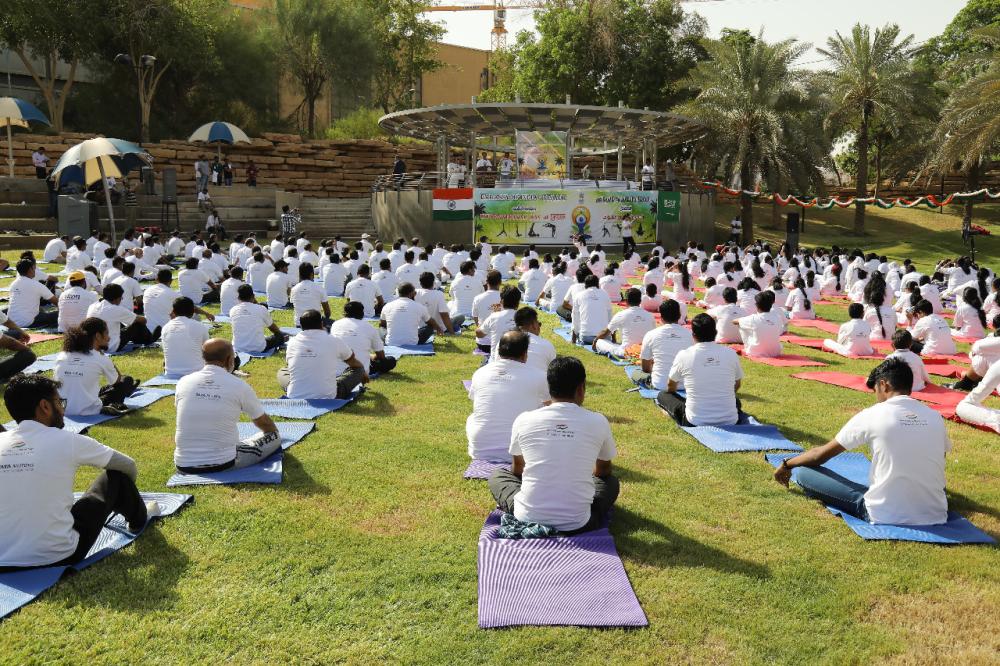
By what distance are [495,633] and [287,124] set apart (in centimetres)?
4390

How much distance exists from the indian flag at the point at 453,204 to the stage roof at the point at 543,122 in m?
2.74

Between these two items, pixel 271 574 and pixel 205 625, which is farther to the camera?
pixel 271 574

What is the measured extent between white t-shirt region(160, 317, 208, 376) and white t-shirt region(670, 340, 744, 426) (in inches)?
223

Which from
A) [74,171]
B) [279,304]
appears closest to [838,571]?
[279,304]

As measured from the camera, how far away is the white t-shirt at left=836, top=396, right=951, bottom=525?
5637 mm

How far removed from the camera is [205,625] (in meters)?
4.52

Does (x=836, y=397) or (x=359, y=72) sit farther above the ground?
(x=359, y=72)

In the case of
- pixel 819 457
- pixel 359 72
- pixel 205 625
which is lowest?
pixel 205 625

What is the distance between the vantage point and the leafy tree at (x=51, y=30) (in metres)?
32.4

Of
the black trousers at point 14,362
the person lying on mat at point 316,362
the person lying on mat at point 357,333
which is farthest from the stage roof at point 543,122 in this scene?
the person lying on mat at point 316,362

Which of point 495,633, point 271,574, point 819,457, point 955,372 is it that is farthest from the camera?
point 955,372

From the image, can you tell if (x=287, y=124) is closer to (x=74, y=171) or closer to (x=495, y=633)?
(x=74, y=171)

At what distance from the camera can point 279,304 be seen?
16.5 m

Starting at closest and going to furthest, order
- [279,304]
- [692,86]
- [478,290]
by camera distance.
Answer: [478,290] → [279,304] → [692,86]
